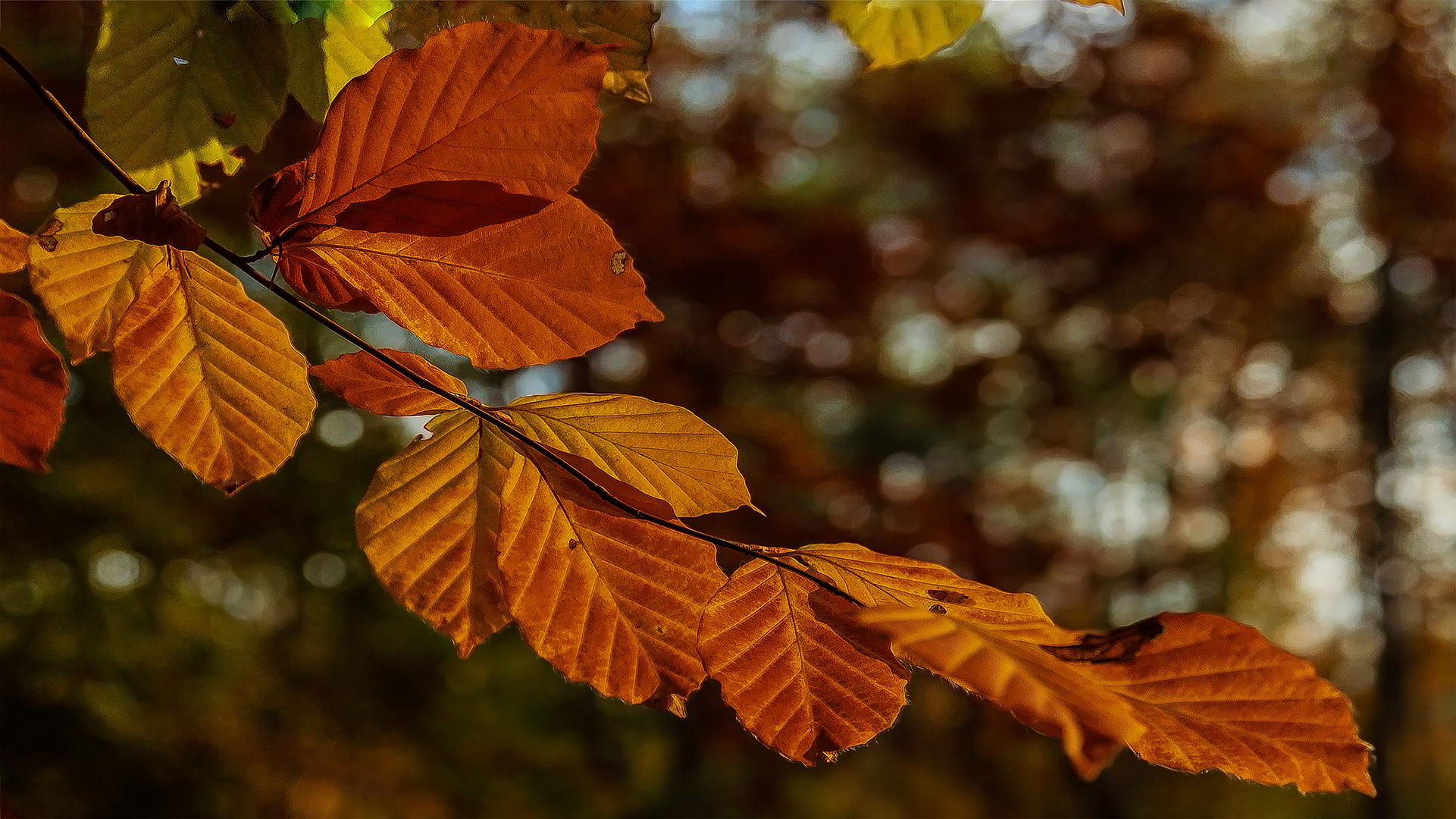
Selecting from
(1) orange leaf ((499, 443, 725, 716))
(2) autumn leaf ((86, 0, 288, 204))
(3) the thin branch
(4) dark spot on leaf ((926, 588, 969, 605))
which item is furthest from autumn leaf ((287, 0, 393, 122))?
(4) dark spot on leaf ((926, 588, 969, 605))

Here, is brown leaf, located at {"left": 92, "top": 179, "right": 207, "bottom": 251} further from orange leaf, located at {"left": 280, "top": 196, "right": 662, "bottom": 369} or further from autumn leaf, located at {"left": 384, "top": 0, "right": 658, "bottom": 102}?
autumn leaf, located at {"left": 384, "top": 0, "right": 658, "bottom": 102}

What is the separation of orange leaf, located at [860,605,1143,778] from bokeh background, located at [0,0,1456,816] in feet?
3.00

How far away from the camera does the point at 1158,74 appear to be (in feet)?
15.4

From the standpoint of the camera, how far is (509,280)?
328mm

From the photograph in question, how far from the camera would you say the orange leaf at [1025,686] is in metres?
0.19

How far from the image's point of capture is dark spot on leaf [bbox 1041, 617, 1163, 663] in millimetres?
266

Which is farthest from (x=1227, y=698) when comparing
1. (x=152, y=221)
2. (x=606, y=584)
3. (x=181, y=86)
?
(x=181, y=86)

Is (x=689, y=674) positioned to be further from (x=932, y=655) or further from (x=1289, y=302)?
(x=1289, y=302)

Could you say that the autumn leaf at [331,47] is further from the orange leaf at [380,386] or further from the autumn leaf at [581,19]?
the orange leaf at [380,386]

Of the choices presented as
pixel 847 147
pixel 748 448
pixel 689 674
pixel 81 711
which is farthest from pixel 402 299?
pixel 847 147

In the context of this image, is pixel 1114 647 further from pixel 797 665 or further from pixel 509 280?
pixel 509 280

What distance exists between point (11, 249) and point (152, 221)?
0.32ft

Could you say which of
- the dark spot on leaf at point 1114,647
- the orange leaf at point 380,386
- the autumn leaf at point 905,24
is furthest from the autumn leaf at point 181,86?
the dark spot on leaf at point 1114,647

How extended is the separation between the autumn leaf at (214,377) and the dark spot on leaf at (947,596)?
234 mm
